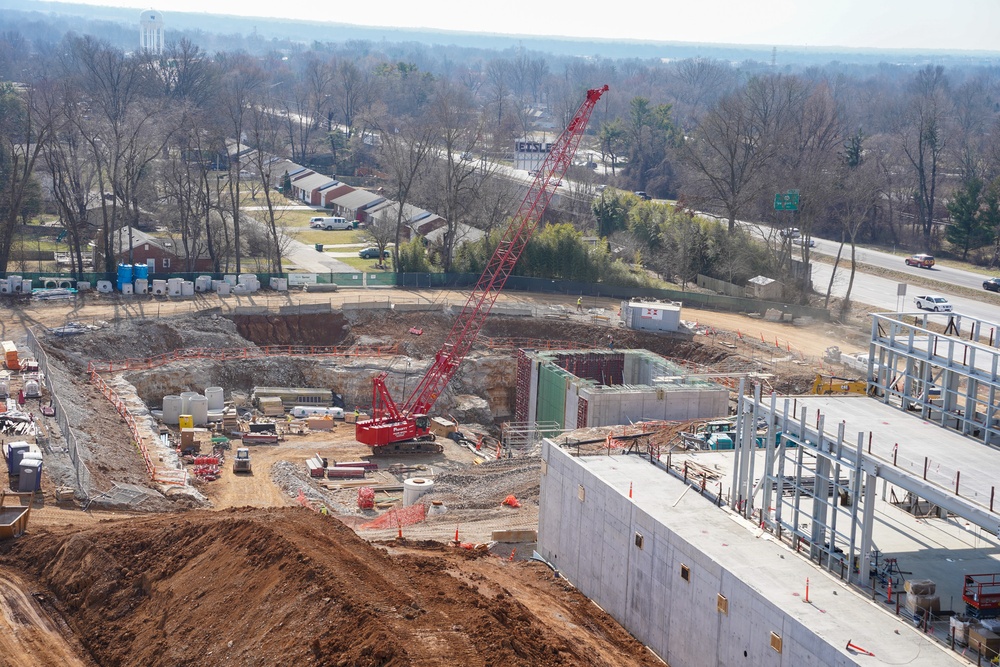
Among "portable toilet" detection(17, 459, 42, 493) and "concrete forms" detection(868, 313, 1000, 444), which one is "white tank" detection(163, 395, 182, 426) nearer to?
"portable toilet" detection(17, 459, 42, 493)

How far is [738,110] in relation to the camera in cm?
8406

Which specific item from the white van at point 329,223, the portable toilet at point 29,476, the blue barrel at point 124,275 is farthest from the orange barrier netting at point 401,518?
the white van at point 329,223

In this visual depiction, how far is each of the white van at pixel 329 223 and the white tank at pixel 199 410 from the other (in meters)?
47.6

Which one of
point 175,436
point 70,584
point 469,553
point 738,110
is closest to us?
point 70,584

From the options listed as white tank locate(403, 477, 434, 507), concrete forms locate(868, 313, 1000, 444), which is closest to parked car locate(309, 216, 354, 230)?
white tank locate(403, 477, 434, 507)

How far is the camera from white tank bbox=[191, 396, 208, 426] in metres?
48.6

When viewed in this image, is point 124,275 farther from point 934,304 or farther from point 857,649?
point 857,649

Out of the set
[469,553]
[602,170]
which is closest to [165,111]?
[602,170]

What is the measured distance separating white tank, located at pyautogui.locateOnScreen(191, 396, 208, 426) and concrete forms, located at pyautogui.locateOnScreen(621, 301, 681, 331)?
22486 mm

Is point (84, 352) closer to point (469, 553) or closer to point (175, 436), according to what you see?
point (175, 436)

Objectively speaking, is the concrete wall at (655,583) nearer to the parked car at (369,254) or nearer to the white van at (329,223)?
the parked car at (369,254)

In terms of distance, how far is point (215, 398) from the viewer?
50500 mm

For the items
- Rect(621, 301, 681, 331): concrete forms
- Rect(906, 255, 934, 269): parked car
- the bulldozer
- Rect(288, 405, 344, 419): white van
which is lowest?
Rect(288, 405, 344, 419): white van

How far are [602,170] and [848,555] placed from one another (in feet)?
381
